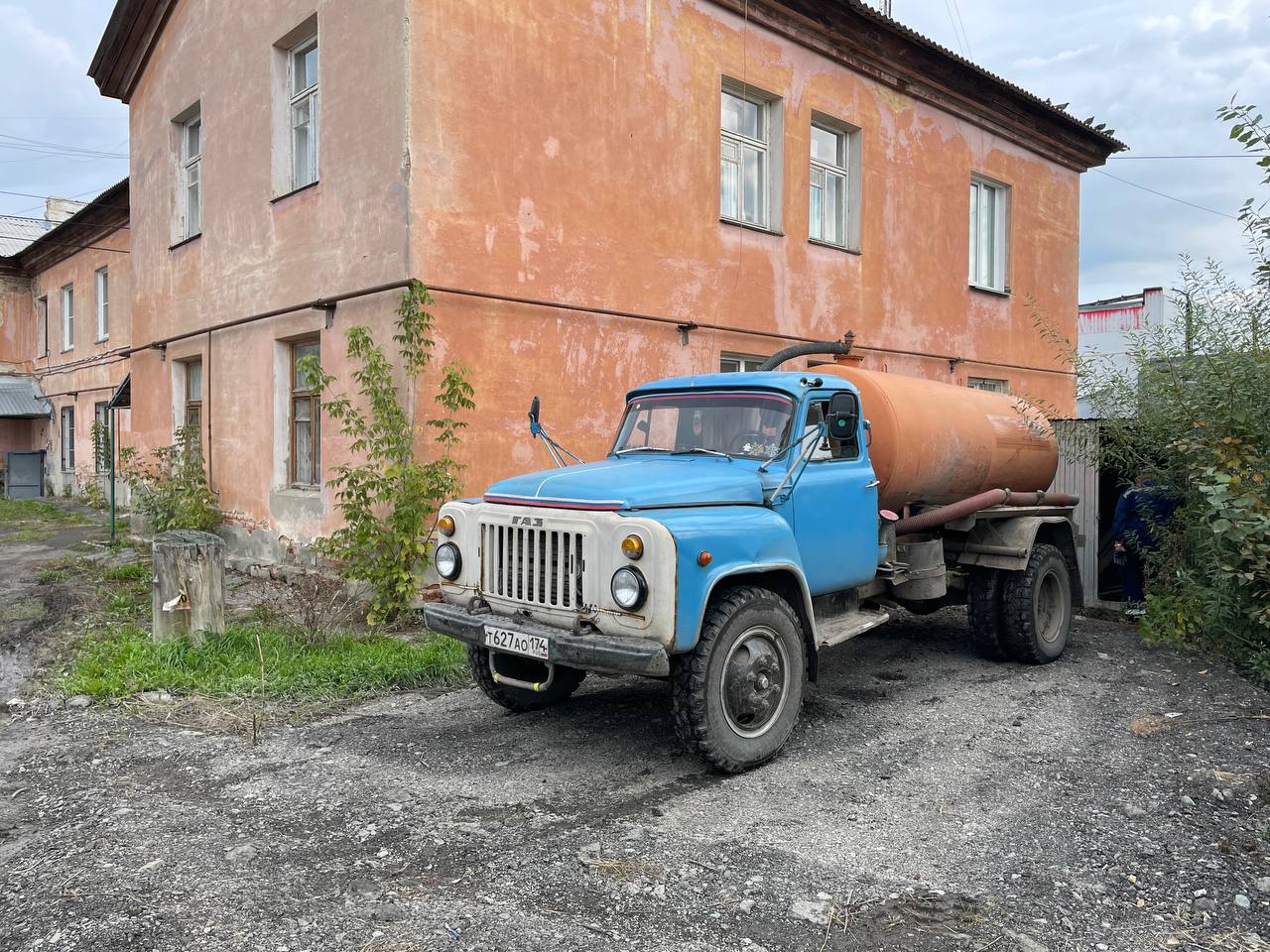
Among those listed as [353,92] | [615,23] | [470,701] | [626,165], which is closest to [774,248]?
[626,165]

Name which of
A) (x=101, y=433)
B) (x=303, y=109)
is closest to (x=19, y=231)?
(x=101, y=433)

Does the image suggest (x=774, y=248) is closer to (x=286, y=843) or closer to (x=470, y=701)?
(x=470, y=701)

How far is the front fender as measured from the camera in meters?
4.40

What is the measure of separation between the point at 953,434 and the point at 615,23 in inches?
227

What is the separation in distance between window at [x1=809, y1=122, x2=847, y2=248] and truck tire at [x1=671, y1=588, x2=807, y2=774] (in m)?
8.40

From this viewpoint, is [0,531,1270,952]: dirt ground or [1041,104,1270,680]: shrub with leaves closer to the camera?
[0,531,1270,952]: dirt ground

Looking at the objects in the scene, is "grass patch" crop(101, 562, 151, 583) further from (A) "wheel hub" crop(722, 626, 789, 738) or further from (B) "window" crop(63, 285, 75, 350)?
(B) "window" crop(63, 285, 75, 350)

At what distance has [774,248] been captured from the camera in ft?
37.8

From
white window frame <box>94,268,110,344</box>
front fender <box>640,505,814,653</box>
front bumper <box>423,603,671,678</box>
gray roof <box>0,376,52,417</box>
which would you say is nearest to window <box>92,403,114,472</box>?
white window frame <box>94,268,110,344</box>

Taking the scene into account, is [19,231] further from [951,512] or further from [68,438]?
[951,512]

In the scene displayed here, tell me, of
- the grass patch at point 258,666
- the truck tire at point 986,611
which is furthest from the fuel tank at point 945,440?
the grass patch at point 258,666

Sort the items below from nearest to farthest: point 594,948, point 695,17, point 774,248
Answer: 1. point 594,948
2. point 695,17
3. point 774,248

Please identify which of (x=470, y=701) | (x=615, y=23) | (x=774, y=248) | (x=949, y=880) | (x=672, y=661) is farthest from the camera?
(x=774, y=248)

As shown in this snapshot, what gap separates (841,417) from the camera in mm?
5570
